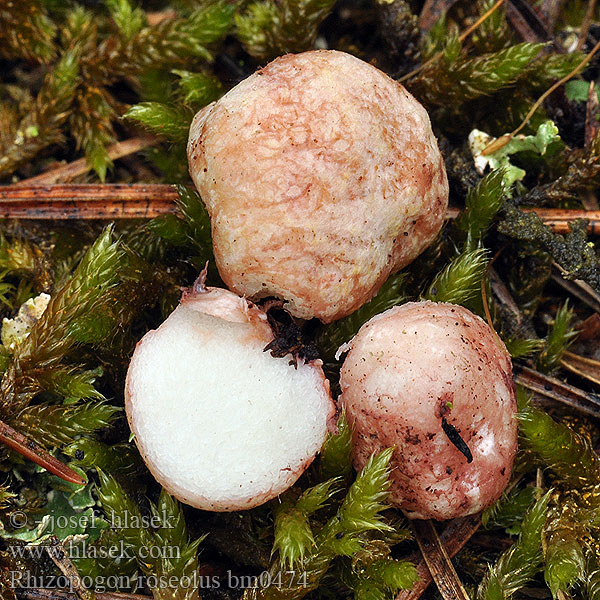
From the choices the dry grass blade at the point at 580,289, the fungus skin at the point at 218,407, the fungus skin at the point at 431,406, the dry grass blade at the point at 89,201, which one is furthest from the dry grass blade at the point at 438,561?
the dry grass blade at the point at 89,201

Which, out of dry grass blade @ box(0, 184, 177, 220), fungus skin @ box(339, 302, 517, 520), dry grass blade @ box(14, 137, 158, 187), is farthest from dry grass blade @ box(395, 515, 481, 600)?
dry grass blade @ box(14, 137, 158, 187)

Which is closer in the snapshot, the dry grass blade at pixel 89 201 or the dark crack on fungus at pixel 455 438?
the dark crack on fungus at pixel 455 438

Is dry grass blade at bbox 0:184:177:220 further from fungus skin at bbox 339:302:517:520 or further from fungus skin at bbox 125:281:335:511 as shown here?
fungus skin at bbox 339:302:517:520

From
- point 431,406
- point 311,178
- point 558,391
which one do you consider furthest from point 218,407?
point 558,391

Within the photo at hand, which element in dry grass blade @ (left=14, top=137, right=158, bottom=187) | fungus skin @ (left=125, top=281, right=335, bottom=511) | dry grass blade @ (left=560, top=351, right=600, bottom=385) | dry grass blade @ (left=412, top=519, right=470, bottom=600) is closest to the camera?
fungus skin @ (left=125, top=281, right=335, bottom=511)

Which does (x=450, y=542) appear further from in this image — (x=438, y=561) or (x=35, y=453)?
(x=35, y=453)

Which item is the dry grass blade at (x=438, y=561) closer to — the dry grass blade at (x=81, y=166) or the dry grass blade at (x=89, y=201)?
the dry grass blade at (x=89, y=201)
